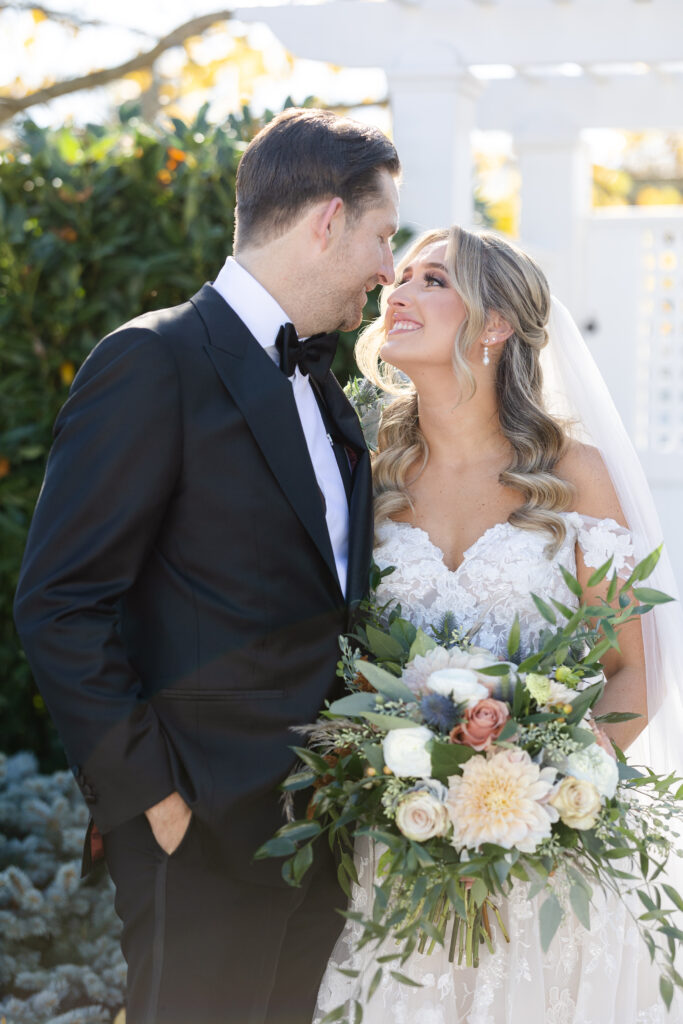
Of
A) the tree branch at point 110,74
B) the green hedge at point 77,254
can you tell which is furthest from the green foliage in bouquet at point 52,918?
the tree branch at point 110,74

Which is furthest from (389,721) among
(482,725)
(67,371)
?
(67,371)

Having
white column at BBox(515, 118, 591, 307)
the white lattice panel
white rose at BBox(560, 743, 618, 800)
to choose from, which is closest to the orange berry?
white rose at BBox(560, 743, 618, 800)

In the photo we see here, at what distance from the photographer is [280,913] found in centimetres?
251

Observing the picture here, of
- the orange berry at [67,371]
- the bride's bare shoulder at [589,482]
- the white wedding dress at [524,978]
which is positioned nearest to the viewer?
the white wedding dress at [524,978]

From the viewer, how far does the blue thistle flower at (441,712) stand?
2.34 m

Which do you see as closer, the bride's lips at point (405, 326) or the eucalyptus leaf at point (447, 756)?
the eucalyptus leaf at point (447, 756)

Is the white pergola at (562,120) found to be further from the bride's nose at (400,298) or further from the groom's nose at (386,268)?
the groom's nose at (386,268)

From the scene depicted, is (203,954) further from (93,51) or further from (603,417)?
(93,51)

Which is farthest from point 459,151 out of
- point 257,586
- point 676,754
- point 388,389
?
point 257,586

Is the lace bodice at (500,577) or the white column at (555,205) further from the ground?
the lace bodice at (500,577)

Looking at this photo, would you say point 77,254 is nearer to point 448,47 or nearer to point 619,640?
point 448,47

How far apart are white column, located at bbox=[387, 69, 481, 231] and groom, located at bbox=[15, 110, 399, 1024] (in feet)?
8.79

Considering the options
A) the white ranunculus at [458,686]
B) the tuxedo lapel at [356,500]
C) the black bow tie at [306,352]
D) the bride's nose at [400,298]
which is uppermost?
the black bow tie at [306,352]

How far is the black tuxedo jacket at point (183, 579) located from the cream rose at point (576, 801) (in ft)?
1.83
